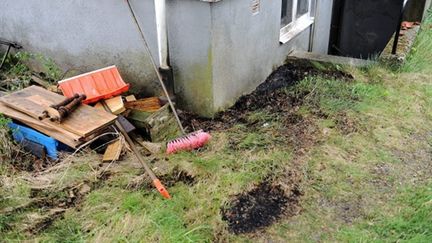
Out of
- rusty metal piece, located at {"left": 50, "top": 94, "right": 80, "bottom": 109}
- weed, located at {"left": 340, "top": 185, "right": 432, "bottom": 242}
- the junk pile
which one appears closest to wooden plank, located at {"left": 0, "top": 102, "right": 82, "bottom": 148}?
the junk pile

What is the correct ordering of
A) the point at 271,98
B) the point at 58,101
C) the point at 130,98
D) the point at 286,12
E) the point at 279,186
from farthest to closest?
1. the point at 286,12
2. the point at 271,98
3. the point at 130,98
4. the point at 58,101
5. the point at 279,186

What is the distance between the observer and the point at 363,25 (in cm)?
698

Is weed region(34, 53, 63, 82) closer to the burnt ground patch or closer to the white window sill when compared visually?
the burnt ground patch

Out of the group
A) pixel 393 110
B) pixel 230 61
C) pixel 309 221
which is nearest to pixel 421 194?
pixel 309 221

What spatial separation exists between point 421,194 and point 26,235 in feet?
8.86

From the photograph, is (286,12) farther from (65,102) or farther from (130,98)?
(65,102)

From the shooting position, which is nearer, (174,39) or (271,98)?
(174,39)

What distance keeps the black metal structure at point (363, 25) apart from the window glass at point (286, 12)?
179cm

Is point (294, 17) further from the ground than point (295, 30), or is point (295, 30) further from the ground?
point (294, 17)

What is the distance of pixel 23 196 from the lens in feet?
9.34

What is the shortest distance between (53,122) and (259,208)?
5.73 feet

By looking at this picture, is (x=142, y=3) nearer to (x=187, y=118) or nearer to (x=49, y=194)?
(x=187, y=118)

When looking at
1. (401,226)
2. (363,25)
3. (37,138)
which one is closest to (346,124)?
(401,226)

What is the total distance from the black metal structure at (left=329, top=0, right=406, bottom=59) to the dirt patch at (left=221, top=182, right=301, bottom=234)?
14.5ft
